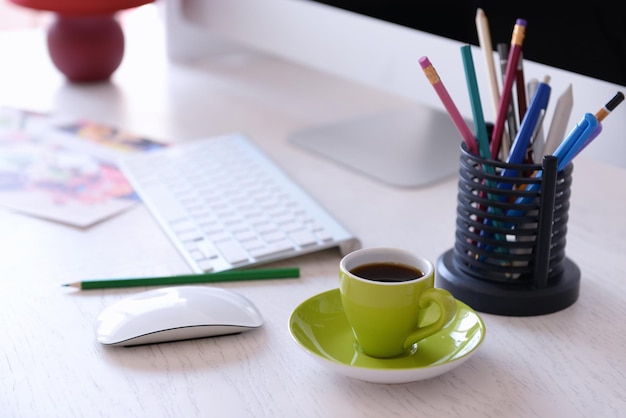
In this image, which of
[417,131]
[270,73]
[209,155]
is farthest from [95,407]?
[270,73]

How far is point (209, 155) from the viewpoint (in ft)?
3.22

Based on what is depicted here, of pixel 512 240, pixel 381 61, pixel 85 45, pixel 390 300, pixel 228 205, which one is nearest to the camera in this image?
pixel 390 300

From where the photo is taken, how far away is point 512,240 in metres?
0.67

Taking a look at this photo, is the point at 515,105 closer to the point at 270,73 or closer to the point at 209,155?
the point at 209,155

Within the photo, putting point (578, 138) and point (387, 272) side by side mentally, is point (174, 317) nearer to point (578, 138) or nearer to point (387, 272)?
point (387, 272)

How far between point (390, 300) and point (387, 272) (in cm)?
4

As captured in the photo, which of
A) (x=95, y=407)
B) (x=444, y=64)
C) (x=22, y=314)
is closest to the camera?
(x=95, y=407)

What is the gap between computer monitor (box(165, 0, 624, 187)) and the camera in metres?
0.86

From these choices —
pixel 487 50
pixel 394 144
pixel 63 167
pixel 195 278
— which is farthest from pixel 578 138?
pixel 63 167

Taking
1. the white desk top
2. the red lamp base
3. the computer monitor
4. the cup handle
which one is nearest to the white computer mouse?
the white desk top

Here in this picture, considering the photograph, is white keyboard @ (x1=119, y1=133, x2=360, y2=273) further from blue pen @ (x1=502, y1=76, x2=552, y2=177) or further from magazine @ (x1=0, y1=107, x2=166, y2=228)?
blue pen @ (x1=502, y1=76, x2=552, y2=177)

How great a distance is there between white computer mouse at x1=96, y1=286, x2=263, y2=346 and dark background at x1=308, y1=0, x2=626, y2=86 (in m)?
0.34

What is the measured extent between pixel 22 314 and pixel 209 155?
37 cm

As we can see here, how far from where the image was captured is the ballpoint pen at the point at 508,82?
25.2 inches
